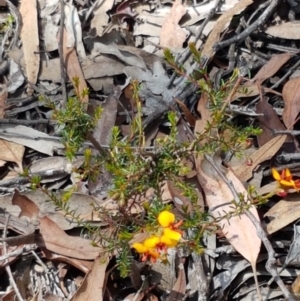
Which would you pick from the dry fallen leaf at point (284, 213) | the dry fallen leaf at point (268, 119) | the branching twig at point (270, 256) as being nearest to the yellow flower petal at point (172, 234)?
the branching twig at point (270, 256)

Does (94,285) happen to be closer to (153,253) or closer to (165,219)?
(153,253)

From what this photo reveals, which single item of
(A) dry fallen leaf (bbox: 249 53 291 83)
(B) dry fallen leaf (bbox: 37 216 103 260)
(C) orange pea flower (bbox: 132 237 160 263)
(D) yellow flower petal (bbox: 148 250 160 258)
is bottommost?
(B) dry fallen leaf (bbox: 37 216 103 260)

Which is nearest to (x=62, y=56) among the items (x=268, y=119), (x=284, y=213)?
(x=268, y=119)

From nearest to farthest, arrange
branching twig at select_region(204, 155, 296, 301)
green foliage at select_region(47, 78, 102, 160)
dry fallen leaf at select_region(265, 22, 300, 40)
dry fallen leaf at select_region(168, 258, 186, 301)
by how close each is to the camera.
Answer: green foliage at select_region(47, 78, 102, 160) < branching twig at select_region(204, 155, 296, 301) < dry fallen leaf at select_region(168, 258, 186, 301) < dry fallen leaf at select_region(265, 22, 300, 40)

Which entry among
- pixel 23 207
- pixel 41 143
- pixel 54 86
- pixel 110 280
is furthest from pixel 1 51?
pixel 110 280

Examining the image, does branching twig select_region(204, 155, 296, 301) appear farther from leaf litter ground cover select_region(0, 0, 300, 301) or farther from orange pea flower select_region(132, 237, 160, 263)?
orange pea flower select_region(132, 237, 160, 263)

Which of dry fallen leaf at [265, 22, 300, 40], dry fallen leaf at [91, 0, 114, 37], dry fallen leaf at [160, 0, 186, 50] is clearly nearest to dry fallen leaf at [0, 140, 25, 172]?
dry fallen leaf at [91, 0, 114, 37]

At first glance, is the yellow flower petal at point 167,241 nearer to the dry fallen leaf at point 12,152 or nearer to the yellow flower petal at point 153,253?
the yellow flower petal at point 153,253

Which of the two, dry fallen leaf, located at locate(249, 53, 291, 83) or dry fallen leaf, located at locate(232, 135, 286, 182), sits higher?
dry fallen leaf, located at locate(249, 53, 291, 83)
